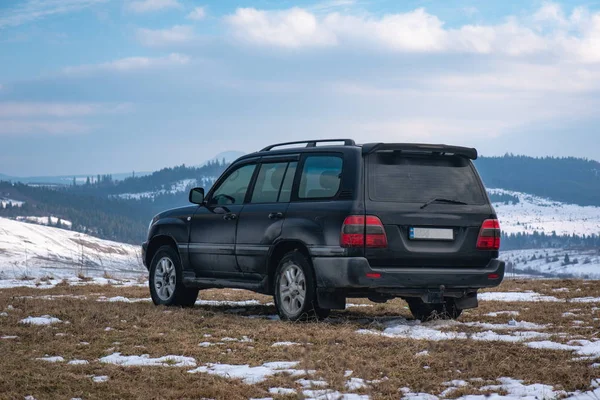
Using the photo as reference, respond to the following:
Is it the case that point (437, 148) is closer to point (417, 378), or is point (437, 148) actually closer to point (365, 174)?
point (365, 174)

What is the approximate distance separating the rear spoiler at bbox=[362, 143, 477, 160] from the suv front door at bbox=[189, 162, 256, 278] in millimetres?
2213

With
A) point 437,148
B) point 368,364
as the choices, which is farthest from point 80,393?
point 437,148

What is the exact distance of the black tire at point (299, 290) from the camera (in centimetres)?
959

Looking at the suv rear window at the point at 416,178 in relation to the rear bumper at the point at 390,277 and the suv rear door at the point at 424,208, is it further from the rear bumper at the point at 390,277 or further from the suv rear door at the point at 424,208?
the rear bumper at the point at 390,277

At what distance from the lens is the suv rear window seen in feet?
30.7

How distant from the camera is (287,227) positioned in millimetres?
9875

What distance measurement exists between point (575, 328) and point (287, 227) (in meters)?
3.38

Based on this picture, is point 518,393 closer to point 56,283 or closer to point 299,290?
point 299,290

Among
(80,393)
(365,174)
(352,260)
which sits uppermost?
(365,174)

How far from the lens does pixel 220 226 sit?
11.1 meters

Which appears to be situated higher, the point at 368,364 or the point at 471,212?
the point at 471,212

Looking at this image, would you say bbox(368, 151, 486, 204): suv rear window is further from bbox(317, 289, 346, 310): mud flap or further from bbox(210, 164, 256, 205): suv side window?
bbox(210, 164, 256, 205): suv side window

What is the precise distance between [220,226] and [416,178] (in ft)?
9.55

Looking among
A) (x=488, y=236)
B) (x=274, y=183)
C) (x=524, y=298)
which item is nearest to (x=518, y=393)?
(x=488, y=236)
